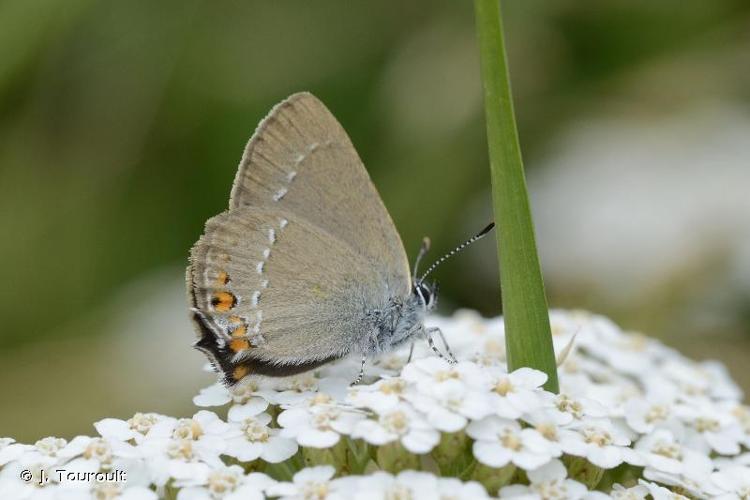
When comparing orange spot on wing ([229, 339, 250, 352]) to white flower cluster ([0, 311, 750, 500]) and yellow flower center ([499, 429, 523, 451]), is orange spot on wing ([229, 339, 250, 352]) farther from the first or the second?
yellow flower center ([499, 429, 523, 451])

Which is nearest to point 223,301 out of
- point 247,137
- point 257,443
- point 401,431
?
point 257,443

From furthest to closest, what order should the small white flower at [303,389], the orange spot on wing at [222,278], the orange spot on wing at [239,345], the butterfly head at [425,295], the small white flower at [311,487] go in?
the butterfly head at [425,295] < the orange spot on wing at [222,278] < the orange spot on wing at [239,345] < the small white flower at [303,389] < the small white flower at [311,487]

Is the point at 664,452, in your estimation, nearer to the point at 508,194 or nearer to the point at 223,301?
the point at 508,194

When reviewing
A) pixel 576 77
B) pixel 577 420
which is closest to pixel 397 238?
pixel 577 420

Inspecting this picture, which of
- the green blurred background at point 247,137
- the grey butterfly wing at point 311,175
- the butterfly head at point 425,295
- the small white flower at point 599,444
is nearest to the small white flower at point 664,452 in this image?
the small white flower at point 599,444

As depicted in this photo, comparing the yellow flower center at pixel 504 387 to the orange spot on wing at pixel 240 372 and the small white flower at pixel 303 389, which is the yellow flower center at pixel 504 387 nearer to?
the small white flower at pixel 303 389

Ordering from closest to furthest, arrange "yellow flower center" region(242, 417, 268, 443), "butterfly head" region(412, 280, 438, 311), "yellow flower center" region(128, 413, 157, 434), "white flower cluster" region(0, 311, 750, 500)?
"white flower cluster" region(0, 311, 750, 500) < "yellow flower center" region(242, 417, 268, 443) < "yellow flower center" region(128, 413, 157, 434) < "butterfly head" region(412, 280, 438, 311)

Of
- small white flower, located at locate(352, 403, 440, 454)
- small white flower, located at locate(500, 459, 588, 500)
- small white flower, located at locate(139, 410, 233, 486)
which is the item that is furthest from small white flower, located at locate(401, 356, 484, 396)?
small white flower, located at locate(139, 410, 233, 486)
